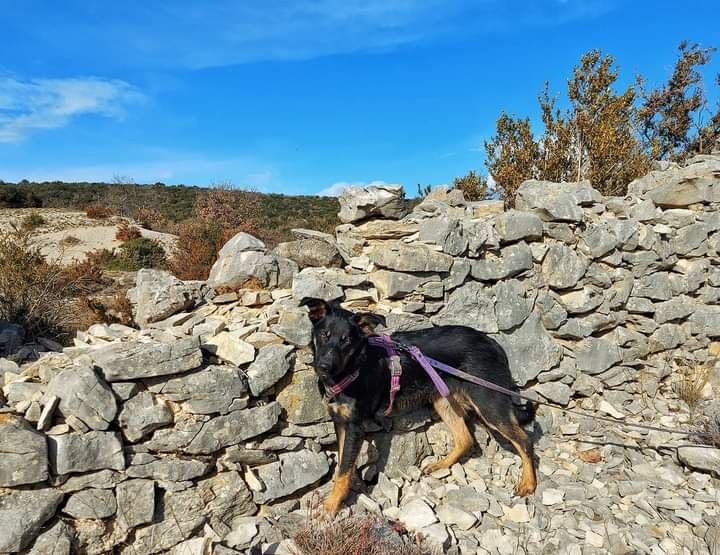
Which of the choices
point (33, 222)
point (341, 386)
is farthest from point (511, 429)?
point (33, 222)

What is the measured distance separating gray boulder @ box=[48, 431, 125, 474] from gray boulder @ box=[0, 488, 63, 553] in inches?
6.8

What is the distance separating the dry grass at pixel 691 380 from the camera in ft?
19.7

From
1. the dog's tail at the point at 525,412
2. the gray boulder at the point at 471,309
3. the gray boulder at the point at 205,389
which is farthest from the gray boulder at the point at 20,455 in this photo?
the dog's tail at the point at 525,412

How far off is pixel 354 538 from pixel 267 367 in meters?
1.49

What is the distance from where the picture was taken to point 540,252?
18.4 feet

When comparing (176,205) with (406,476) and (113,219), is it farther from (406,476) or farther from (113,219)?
(406,476)

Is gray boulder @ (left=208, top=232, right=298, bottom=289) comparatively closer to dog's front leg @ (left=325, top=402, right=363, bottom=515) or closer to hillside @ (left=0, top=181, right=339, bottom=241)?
dog's front leg @ (left=325, top=402, right=363, bottom=515)

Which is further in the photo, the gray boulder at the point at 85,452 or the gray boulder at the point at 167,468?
the gray boulder at the point at 167,468

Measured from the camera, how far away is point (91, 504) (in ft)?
10.4

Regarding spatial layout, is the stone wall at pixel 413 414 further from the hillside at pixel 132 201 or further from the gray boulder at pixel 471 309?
the hillside at pixel 132 201

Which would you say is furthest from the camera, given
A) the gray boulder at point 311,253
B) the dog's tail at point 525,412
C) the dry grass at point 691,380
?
the dry grass at point 691,380

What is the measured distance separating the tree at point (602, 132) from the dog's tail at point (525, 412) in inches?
235

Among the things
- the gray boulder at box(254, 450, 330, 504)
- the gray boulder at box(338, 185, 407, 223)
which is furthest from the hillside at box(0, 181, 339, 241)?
the gray boulder at box(254, 450, 330, 504)

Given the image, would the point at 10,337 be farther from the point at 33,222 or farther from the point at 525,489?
the point at 33,222
